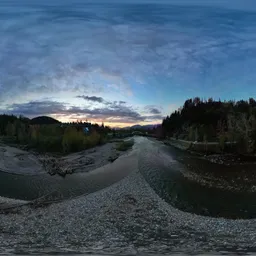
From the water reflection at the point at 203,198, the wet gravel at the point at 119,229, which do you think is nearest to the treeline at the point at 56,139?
the water reflection at the point at 203,198

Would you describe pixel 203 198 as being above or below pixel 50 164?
below

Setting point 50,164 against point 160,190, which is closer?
point 160,190

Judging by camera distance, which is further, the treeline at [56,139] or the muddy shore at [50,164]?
the treeline at [56,139]

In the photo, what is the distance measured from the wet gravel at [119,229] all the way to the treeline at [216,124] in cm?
3609

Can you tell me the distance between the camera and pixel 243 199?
53.2 feet

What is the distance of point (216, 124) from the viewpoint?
234 feet

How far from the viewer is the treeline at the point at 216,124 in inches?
1908

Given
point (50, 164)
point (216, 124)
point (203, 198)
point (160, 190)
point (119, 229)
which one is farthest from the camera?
point (216, 124)

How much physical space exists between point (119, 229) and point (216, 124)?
64.3 m

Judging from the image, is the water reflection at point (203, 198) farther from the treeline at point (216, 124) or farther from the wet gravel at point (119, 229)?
the treeline at point (216, 124)

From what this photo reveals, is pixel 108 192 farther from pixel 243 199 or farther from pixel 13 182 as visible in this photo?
pixel 13 182

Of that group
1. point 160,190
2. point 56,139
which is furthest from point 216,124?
point 160,190

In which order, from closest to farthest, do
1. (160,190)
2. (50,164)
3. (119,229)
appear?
(119,229), (160,190), (50,164)

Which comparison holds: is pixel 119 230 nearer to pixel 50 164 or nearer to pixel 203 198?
pixel 203 198
